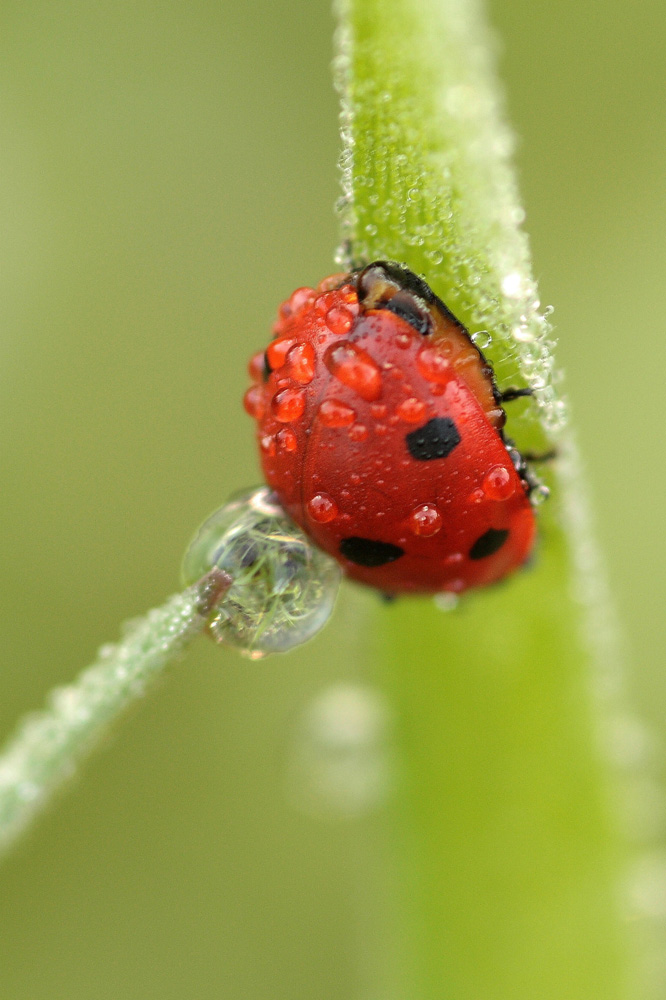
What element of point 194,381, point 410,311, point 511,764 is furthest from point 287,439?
point 194,381

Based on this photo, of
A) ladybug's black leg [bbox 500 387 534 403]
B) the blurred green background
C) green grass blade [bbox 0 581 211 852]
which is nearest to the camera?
green grass blade [bbox 0 581 211 852]

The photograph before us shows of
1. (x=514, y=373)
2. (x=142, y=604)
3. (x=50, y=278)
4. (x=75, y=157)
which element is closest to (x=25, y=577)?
(x=142, y=604)

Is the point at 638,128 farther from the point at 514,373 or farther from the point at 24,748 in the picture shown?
the point at 24,748

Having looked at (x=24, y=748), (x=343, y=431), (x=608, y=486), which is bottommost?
(x=608, y=486)

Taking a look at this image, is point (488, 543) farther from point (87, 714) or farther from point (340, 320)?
point (87, 714)

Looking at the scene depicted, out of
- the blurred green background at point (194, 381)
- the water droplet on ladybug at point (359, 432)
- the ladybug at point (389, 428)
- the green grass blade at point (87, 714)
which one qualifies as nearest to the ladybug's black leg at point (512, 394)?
the ladybug at point (389, 428)

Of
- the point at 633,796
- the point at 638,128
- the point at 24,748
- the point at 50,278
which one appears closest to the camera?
the point at 24,748

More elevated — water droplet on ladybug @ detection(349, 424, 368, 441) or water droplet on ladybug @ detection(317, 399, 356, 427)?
water droplet on ladybug @ detection(317, 399, 356, 427)

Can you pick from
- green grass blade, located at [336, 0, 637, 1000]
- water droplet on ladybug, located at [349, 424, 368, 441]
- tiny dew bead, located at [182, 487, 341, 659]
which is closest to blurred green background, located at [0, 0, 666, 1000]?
green grass blade, located at [336, 0, 637, 1000]

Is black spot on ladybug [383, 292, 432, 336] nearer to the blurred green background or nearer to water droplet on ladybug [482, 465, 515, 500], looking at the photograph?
water droplet on ladybug [482, 465, 515, 500]
